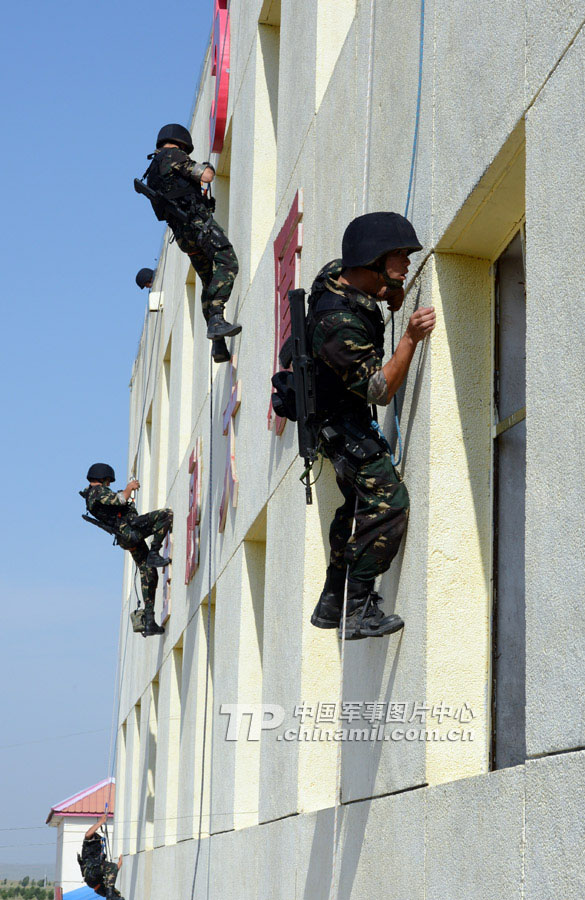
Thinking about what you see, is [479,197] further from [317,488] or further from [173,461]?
[173,461]

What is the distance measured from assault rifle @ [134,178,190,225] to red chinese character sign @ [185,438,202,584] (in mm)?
3286

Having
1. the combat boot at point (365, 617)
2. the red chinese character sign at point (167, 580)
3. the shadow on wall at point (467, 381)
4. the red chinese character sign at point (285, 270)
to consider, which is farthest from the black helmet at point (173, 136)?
the red chinese character sign at point (167, 580)

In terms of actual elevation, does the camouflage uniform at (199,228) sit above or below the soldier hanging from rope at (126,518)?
above

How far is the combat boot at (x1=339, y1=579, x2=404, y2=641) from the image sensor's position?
5.03m

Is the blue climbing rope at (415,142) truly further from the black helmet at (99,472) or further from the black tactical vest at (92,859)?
the black tactical vest at (92,859)

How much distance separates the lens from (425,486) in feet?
16.1

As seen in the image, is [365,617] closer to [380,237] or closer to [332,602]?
[332,602]

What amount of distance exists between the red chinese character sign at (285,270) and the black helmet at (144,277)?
1419 centimetres

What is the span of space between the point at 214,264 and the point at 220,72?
100 inches

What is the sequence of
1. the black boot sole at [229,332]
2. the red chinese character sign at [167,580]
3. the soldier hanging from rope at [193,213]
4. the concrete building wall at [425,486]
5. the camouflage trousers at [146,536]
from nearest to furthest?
the concrete building wall at [425,486] → the black boot sole at [229,332] → the soldier hanging from rope at [193,213] → the camouflage trousers at [146,536] → the red chinese character sign at [167,580]

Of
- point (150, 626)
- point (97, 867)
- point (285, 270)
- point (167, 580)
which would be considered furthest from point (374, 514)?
point (97, 867)

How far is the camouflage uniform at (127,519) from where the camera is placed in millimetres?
15070

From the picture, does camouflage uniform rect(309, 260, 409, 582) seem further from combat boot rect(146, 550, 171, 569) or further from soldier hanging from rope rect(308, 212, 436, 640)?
combat boot rect(146, 550, 171, 569)

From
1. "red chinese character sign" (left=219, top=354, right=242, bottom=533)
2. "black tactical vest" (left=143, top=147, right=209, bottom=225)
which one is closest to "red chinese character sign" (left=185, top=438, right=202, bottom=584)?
"red chinese character sign" (left=219, top=354, right=242, bottom=533)
